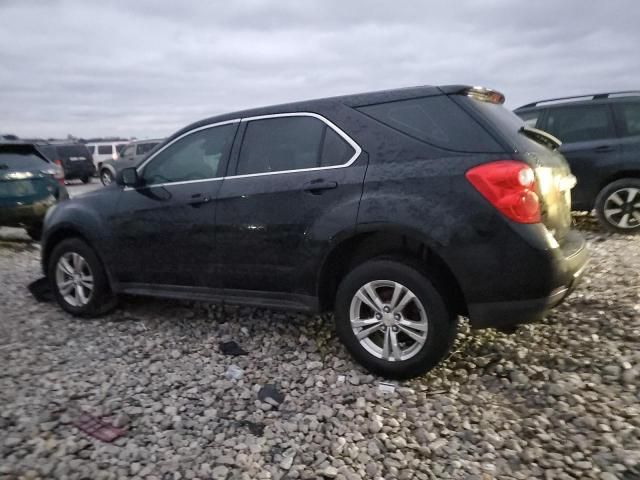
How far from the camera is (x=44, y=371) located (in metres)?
3.46

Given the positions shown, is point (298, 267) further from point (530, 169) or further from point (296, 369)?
point (530, 169)

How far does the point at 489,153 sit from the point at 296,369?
6.24ft

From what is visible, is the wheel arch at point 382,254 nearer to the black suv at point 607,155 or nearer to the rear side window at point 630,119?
the black suv at point 607,155

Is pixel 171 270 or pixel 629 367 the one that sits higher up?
pixel 171 270

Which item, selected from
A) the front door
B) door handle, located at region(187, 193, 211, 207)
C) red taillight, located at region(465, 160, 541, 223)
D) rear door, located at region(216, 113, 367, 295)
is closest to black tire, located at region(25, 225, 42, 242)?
the front door

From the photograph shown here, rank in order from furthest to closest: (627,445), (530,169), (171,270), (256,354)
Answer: (171,270) → (256,354) → (530,169) → (627,445)

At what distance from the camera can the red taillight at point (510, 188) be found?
2730 mm

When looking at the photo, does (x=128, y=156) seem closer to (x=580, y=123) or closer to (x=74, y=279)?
(x=74, y=279)

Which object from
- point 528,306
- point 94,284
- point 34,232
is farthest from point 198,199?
point 34,232

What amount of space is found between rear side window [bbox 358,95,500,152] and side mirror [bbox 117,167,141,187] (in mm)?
2022

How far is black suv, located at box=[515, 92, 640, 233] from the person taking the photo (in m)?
→ 6.25

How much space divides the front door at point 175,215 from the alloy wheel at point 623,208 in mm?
5081

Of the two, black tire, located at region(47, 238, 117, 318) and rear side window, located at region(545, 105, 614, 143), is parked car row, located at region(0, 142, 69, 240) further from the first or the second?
rear side window, located at region(545, 105, 614, 143)

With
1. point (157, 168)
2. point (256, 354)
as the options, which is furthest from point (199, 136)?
point (256, 354)
